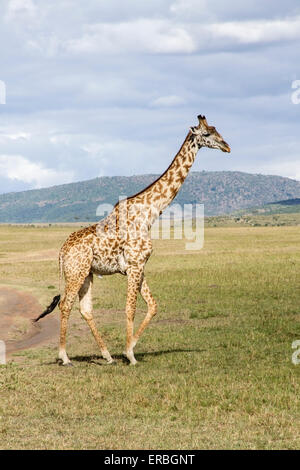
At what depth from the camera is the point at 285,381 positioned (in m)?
12.0

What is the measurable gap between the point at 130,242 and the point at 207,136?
2902 millimetres

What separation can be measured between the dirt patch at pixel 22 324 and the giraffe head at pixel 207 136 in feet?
25.3

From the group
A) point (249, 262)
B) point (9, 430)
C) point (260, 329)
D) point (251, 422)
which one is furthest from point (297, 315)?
point (249, 262)

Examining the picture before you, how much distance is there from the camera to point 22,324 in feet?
71.1

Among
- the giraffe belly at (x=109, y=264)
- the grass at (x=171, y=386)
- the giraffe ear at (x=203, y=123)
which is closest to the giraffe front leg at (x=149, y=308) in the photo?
the giraffe belly at (x=109, y=264)

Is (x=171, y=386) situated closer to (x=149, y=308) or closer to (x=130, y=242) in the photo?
(x=149, y=308)

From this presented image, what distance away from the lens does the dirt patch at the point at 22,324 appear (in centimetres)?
1884

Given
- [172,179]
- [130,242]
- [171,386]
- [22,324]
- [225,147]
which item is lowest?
[22,324]

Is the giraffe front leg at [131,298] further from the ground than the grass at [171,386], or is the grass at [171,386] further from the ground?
the giraffe front leg at [131,298]

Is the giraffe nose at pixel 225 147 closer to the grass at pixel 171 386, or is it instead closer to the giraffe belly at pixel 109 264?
the giraffe belly at pixel 109 264

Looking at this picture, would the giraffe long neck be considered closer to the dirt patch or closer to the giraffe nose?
the giraffe nose

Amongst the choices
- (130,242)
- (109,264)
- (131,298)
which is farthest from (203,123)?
(131,298)
